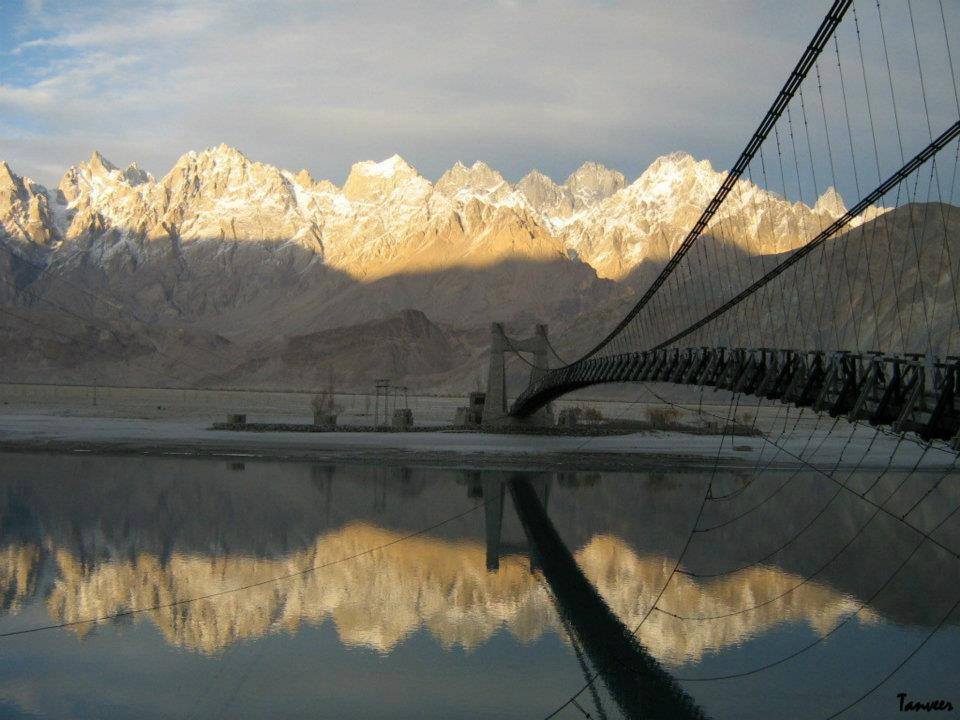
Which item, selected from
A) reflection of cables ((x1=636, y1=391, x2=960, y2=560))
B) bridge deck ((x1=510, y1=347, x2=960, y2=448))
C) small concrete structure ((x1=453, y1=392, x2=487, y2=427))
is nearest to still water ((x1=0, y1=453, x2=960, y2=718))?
reflection of cables ((x1=636, y1=391, x2=960, y2=560))

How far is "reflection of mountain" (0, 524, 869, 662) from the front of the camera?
1748 cm

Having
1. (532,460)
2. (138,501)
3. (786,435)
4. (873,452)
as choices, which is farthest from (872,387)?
(786,435)

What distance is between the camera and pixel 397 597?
19766 mm

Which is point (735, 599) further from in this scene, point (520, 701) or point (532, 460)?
point (532, 460)

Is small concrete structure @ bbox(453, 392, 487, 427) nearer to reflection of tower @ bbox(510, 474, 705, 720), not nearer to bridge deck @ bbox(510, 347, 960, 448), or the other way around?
bridge deck @ bbox(510, 347, 960, 448)

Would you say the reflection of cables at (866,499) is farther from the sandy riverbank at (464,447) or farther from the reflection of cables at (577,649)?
the reflection of cables at (577,649)

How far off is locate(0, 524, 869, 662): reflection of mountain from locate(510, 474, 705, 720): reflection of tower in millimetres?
284

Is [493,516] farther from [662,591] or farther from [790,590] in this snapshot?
[790,590]

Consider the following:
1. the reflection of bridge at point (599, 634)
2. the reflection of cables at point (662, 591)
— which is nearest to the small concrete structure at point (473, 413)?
the reflection of cables at point (662, 591)

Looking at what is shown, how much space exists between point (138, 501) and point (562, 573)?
12.5 m

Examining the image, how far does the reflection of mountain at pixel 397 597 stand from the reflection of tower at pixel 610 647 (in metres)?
0.28

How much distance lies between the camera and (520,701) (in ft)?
47.0

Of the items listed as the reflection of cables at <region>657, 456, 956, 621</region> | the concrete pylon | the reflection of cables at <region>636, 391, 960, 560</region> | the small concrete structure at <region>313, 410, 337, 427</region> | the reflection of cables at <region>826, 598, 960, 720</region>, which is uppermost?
the concrete pylon

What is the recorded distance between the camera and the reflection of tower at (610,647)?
14242 millimetres
